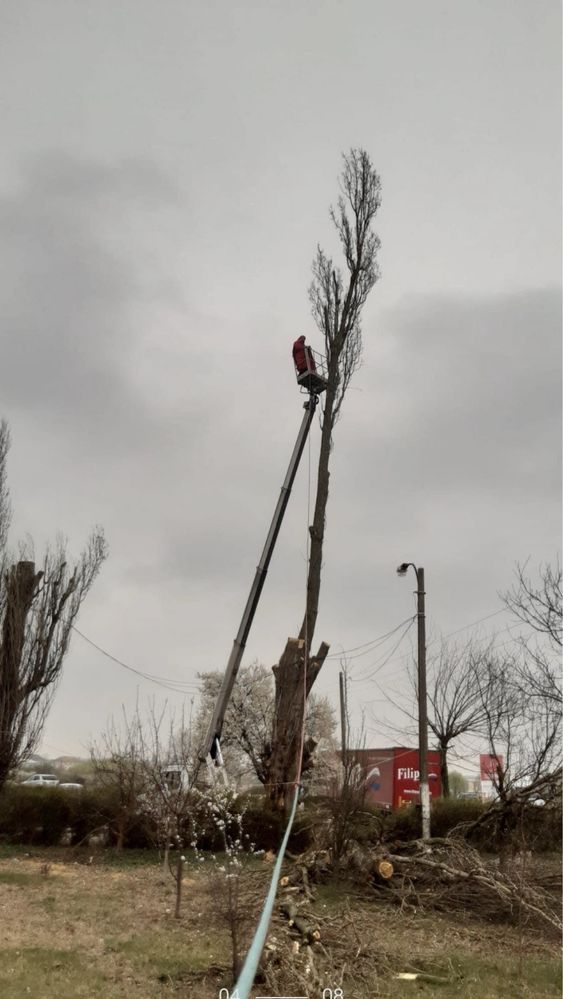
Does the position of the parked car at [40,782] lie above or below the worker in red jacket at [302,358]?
below

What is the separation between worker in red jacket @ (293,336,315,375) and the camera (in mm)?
17375

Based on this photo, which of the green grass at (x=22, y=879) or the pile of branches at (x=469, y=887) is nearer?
the pile of branches at (x=469, y=887)

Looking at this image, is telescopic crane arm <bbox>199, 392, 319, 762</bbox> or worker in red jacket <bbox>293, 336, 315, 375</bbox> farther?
worker in red jacket <bbox>293, 336, 315, 375</bbox>

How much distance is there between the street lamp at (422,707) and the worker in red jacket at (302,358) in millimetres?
4917

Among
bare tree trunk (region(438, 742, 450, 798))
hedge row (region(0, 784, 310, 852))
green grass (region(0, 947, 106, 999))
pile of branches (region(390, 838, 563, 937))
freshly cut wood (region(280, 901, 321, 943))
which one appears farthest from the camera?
bare tree trunk (region(438, 742, 450, 798))

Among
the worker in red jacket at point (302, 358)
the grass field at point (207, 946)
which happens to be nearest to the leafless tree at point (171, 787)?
the grass field at point (207, 946)

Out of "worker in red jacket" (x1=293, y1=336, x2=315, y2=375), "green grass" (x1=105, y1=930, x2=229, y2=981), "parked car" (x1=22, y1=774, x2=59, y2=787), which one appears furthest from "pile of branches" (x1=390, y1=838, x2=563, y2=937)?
"worker in red jacket" (x1=293, y1=336, x2=315, y2=375)

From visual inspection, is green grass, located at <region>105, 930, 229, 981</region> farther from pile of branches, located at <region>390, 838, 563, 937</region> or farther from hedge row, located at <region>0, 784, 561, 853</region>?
hedge row, located at <region>0, 784, 561, 853</region>

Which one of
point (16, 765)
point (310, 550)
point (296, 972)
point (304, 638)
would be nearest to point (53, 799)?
point (16, 765)

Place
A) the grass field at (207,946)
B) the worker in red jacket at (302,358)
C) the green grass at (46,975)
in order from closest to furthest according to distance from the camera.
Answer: the green grass at (46,975) < the grass field at (207,946) < the worker in red jacket at (302,358)

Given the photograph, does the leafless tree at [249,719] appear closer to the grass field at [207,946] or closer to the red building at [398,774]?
the red building at [398,774]

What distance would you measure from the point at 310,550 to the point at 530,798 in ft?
20.1

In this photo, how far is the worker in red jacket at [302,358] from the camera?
17.4 m

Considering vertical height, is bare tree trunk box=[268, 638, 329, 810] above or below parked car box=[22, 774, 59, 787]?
above
